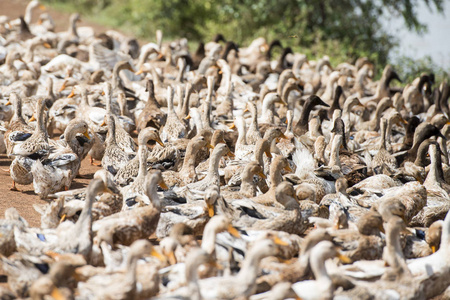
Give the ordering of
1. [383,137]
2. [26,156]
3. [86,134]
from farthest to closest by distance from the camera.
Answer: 1. [383,137]
2. [86,134]
3. [26,156]

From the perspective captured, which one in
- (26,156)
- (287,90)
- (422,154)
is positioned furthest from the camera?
(287,90)

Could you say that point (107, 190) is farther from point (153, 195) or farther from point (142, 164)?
point (142, 164)

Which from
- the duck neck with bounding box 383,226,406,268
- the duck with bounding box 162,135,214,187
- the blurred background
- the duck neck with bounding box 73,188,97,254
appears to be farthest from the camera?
the blurred background

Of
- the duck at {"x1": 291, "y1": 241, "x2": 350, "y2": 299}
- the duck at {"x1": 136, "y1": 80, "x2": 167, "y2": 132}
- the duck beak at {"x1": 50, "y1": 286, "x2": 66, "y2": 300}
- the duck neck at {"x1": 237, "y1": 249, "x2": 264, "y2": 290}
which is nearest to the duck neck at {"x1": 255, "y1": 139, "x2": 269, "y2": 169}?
the duck at {"x1": 136, "y1": 80, "x2": 167, "y2": 132}

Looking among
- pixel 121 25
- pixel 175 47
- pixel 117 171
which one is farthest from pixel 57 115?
pixel 121 25

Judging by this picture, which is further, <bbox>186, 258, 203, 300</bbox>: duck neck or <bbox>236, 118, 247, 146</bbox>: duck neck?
<bbox>236, 118, 247, 146</bbox>: duck neck

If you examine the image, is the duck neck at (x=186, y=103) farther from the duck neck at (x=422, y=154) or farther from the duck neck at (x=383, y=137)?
the duck neck at (x=422, y=154)

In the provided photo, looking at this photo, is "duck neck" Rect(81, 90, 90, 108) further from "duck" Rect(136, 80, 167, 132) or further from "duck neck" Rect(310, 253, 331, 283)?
"duck neck" Rect(310, 253, 331, 283)

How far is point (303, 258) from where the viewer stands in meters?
5.36

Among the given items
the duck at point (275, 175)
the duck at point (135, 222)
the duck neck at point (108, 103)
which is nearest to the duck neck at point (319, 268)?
the duck at point (135, 222)

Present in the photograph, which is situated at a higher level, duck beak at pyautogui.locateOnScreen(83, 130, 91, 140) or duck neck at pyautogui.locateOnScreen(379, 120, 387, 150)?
duck neck at pyautogui.locateOnScreen(379, 120, 387, 150)

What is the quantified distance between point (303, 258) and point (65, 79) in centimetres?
808

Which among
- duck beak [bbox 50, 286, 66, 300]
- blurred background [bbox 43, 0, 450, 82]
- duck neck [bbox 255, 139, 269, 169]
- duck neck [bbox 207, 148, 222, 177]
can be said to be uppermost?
blurred background [bbox 43, 0, 450, 82]

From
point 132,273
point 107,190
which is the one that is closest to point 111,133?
point 107,190
